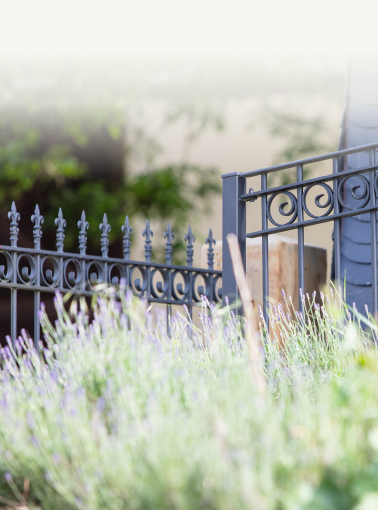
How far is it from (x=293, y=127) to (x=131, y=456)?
6740mm

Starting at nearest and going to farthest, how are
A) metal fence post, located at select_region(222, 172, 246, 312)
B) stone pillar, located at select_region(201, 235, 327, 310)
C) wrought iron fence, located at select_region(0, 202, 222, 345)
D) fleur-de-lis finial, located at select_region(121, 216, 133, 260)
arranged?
metal fence post, located at select_region(222, 172, 246, 312)
wrought iron fence, located at select_region(0, 202, 222, 345)
fleur-de-lis finial, located at select_region(121, 216, 133, 260)
stone pillar, located at select_region(201, 235, 327, 310)

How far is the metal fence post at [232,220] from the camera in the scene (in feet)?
11.9

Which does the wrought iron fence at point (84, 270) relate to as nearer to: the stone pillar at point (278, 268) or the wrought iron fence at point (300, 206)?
the stone pillar at point (278, 268)

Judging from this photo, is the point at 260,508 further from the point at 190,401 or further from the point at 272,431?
the point at 190,401

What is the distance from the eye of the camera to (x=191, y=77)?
7621mm

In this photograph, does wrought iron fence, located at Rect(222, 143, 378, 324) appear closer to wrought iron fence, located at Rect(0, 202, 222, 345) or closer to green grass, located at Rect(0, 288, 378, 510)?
wrought iron fence, located at Rect(0, 202, 222, 345)

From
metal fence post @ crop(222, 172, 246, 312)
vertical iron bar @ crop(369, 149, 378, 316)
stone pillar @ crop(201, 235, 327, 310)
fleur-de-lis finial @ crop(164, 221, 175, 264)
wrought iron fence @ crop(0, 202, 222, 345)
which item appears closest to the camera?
vertical iron bar @ crop(369, 149, 378, 316)

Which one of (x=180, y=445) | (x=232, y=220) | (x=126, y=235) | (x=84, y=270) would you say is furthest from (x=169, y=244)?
(x=180, y=445)

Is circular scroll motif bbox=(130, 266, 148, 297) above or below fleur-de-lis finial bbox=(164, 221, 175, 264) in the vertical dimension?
below

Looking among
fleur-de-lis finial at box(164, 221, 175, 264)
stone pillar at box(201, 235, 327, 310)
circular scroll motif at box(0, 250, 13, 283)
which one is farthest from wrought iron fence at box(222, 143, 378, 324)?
circular scroll motif at box(0, 250, 13, 283)

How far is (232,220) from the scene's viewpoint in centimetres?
364

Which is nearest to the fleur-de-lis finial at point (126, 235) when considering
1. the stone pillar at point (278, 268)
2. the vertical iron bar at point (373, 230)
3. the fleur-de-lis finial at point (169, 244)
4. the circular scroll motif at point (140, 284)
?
the circular scroll motif at point (140, 284)

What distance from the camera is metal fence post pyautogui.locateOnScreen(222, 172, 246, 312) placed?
143 inches

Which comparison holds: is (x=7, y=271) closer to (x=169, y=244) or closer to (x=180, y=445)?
(x=169, y=244)
